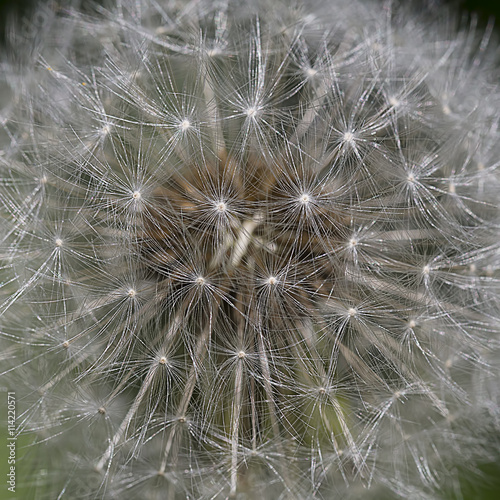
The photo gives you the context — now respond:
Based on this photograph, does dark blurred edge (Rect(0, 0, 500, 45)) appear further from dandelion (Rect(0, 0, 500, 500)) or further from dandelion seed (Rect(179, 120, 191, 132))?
dandelion seed (Rect(179, 120, 191, 132))

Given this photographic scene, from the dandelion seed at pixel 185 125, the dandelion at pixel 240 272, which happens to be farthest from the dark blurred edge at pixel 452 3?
the dandelion seed at pixel 185 125

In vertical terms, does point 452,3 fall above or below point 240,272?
above

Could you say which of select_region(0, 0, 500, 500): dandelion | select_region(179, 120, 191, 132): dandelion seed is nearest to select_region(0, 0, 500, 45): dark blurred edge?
select_region(0, 0, 500, 500): dandelion

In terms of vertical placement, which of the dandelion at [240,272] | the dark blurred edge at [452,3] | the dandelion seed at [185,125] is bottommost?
the dandelion at [240,272]

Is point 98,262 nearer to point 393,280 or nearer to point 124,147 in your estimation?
point 124,147

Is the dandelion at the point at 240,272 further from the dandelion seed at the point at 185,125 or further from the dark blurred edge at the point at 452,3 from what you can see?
the dark blurred edge at the point at 452,3

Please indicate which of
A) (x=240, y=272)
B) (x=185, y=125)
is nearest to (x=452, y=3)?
(x=185, y=125)

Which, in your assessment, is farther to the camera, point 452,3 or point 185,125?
point 452,3

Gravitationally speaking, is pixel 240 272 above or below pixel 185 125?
below

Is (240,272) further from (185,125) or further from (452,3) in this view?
(452,3)
